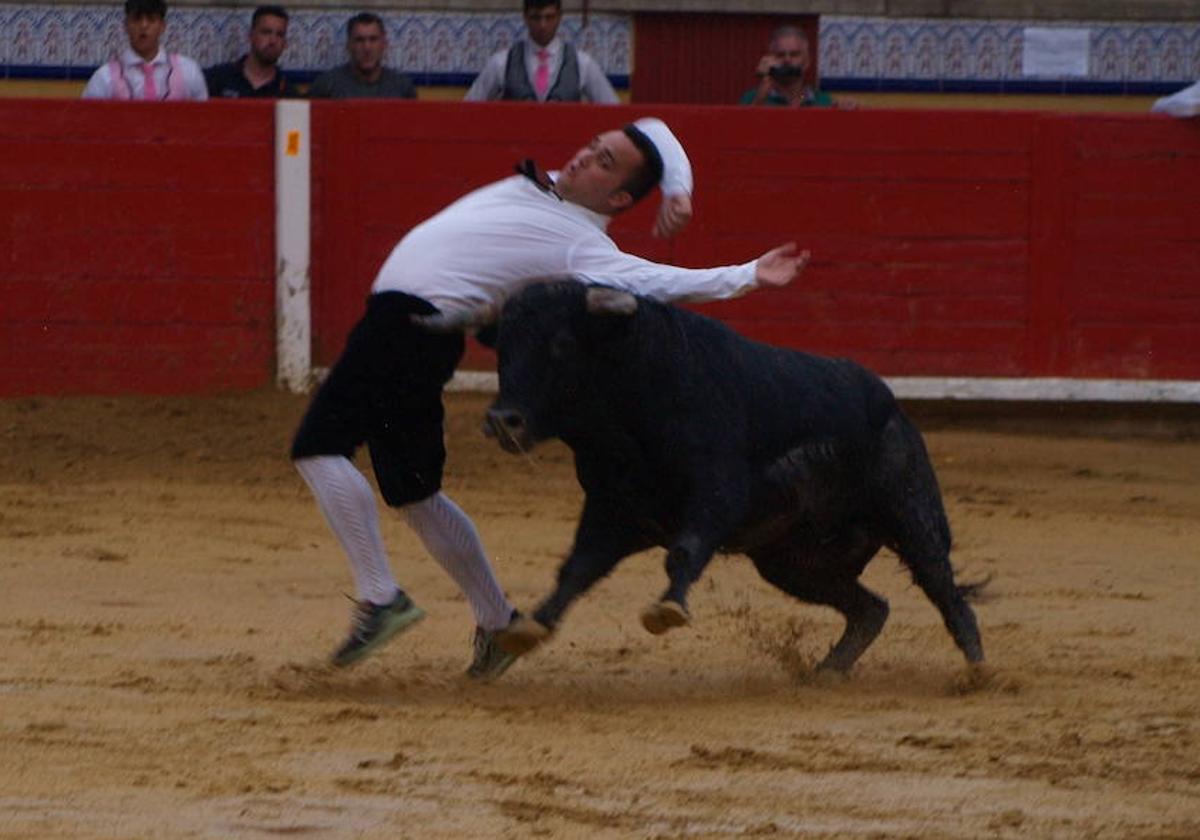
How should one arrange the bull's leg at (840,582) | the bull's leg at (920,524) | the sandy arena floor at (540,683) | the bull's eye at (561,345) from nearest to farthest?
the sandy arena floor at (540,683)
the bull's eye at (561,345)
the bull's leg at (920,524)
the bull's leg at (840,582)

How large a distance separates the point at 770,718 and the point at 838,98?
6714 millimetres

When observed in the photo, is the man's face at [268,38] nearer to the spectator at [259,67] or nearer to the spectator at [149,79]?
the spectator at [259,67]

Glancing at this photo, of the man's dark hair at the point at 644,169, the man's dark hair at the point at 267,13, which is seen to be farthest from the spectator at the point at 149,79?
the man's dark hair at the point at 644,169

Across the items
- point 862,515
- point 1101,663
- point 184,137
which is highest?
point 184,137

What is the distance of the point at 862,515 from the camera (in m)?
5.62

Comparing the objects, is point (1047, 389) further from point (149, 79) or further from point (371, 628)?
point (371, 628)

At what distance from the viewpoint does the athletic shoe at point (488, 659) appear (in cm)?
546

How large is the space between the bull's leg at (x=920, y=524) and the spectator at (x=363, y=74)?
5.06 metres

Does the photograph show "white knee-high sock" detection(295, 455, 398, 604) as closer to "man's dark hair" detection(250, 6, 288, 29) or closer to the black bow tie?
the black bow tie

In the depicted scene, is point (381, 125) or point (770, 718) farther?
point (381, 125)

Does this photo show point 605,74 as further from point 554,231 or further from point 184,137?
point 554,231

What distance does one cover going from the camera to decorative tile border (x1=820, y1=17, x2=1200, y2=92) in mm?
11445

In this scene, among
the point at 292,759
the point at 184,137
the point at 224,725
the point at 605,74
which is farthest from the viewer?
the point at 605,74

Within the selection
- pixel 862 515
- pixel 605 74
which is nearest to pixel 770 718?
pixel 862 515
